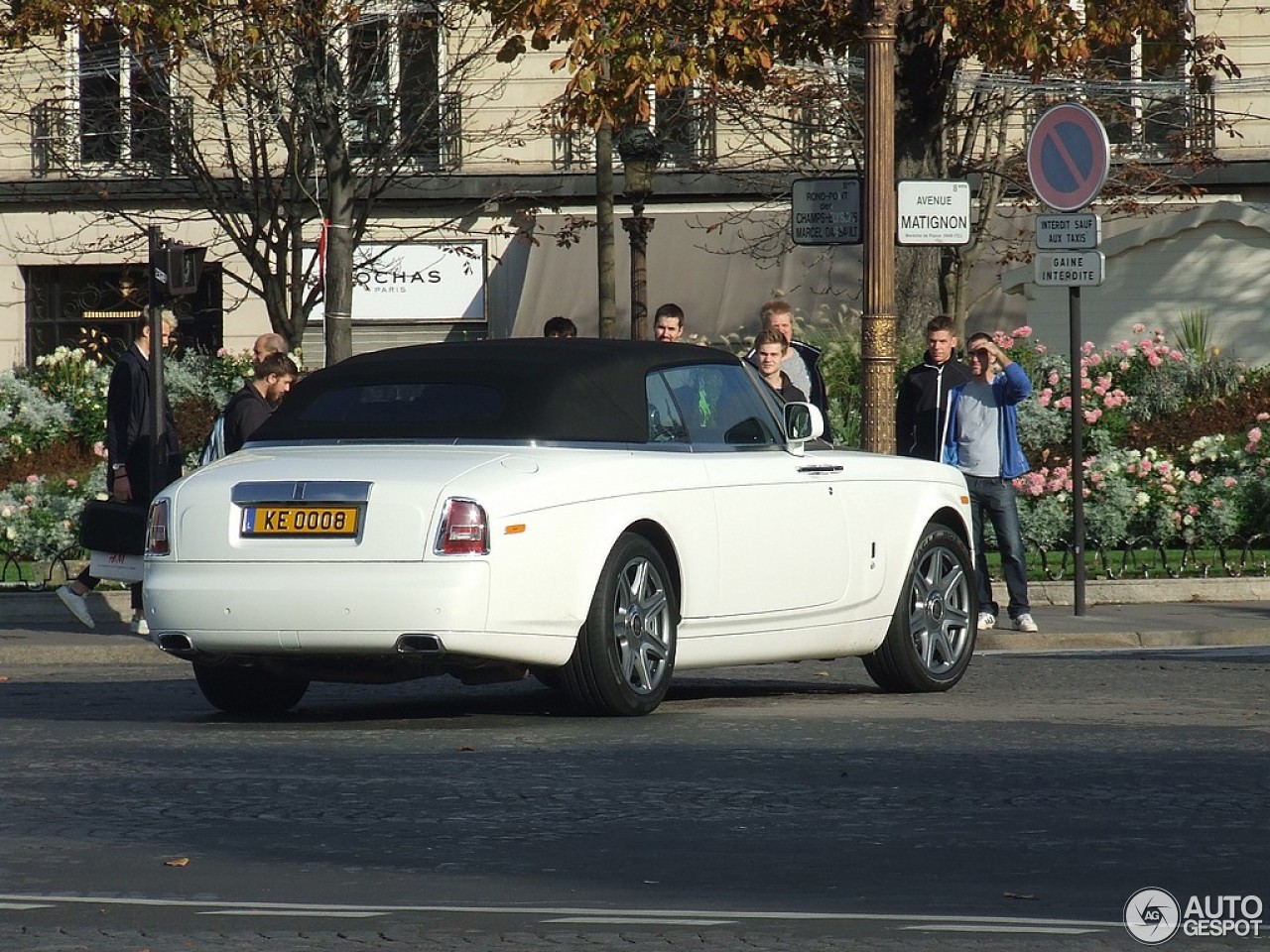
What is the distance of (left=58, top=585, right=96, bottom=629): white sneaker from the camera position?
15.8 meters

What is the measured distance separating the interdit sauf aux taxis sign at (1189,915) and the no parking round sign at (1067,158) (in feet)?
33.5

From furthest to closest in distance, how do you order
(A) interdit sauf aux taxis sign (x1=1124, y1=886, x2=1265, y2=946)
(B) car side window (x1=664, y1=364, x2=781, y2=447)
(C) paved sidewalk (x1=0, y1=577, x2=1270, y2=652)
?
(C) paved sidewalk (x1=0, y1=577, x2=1270, y2=652) < (B) car side window (x1=664, y1=364, x2=781, y2=447) < (A) interdit sauf aux taxis sign (x1=1124, y1=886, x2=1265, y2=946)

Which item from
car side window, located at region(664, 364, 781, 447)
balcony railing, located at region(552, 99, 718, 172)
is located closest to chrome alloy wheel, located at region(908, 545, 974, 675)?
car side window, located at region(664, 364, 781, 447)

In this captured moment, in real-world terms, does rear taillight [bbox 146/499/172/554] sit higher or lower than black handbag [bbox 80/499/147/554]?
higher

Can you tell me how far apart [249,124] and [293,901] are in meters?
22.3

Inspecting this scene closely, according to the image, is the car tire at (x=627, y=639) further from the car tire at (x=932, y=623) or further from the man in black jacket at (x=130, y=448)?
the man in black jacket at (x=130, y=448)

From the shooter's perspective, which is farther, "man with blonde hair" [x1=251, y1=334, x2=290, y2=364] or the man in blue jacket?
the man in blue jacket

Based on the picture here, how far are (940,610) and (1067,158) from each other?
5.04 meters

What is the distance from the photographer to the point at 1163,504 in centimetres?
2027

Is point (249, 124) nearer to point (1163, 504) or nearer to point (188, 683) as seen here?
point (1163, 504)

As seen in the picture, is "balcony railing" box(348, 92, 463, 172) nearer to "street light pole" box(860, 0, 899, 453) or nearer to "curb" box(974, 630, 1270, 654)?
"street light pole" box(860, 0, 899, 453)

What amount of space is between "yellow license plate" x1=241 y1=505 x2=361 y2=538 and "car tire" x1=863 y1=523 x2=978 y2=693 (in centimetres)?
302

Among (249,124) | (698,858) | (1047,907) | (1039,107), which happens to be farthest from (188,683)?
(1039,107)

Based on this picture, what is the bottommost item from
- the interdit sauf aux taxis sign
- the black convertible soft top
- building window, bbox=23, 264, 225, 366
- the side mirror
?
the interdit sauf aux taxis sign
